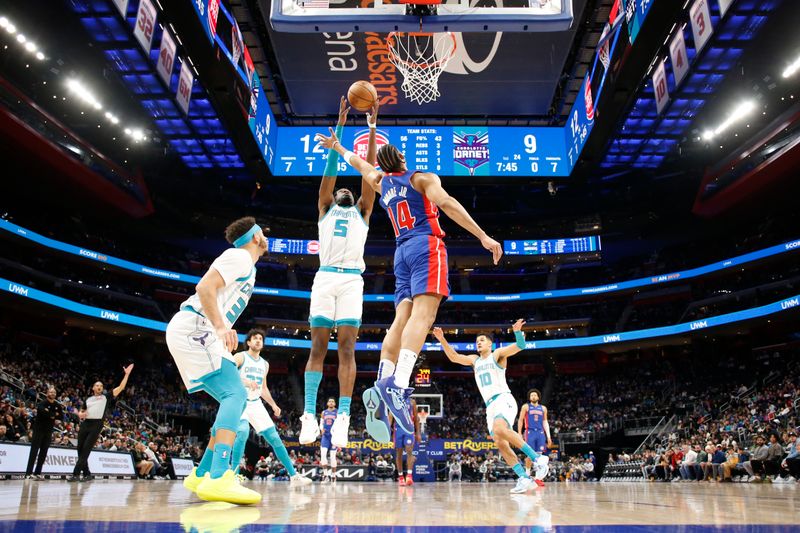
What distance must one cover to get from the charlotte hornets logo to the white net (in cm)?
323

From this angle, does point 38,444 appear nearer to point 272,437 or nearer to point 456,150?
point 272,437

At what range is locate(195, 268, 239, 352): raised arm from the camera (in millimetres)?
3455

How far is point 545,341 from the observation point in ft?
111

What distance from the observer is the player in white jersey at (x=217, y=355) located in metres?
3.62

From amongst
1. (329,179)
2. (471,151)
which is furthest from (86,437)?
(471,151)

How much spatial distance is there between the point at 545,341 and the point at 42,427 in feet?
92.1

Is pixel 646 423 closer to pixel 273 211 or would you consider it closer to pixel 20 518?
pixel 273 211

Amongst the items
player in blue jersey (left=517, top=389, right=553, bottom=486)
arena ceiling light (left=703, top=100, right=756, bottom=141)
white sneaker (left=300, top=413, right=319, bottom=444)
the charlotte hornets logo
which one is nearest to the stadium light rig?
the charlotte hornets logo

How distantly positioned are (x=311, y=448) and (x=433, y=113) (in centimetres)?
1709

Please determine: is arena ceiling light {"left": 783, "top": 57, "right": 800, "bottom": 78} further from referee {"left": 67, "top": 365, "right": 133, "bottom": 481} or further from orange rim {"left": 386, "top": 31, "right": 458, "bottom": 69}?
referee {"left": 67, "top": 365, "right": 133, "bottom": 481}

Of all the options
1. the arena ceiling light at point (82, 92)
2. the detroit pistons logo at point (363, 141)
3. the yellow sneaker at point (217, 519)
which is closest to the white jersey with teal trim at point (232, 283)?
the yellow sneaker at point (217, 519)

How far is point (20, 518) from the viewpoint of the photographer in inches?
102

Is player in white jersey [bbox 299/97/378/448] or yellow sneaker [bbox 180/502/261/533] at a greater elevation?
player in white jersey [bbox 299/97/378/448]

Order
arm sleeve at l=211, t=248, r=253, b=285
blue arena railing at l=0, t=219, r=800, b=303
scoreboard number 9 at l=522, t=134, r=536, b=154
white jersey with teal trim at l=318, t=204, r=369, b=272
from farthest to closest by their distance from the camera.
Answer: blue arena railing at l=0, t=219, r=800, b=303 < scoreboard number 9 at l=522, t=134, r=536, b=154 < white jersey with teal trim at l=318, t=204, r=369, b=272 < arm sleeve at l=211, t=248, r=253, b=285
